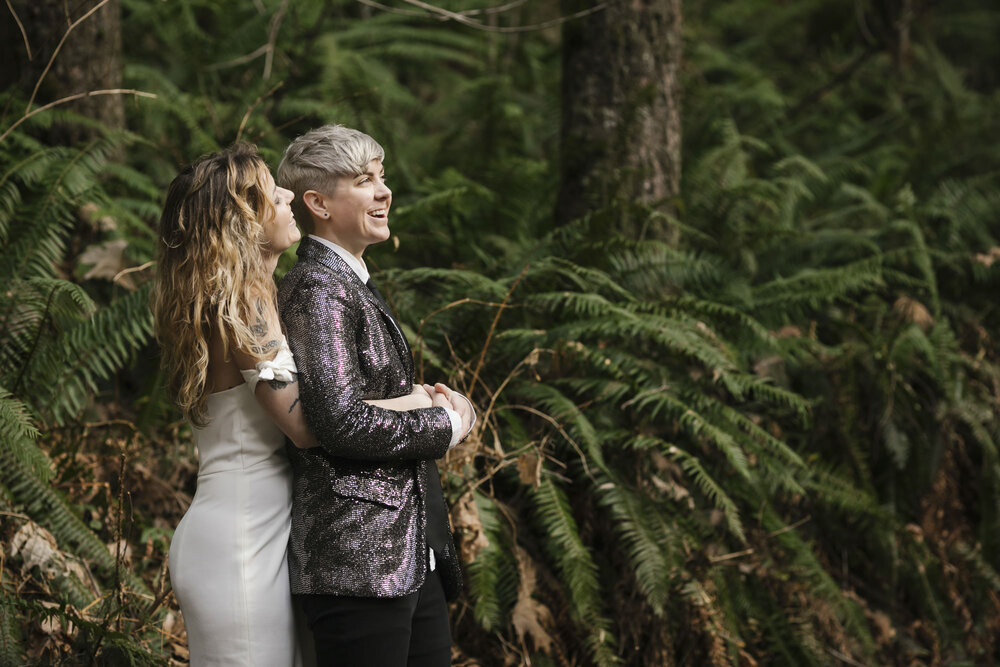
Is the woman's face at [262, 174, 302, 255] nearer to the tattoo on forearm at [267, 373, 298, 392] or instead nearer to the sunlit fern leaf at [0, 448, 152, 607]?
the tattoo on forearm at [267, 373, 298, 392]

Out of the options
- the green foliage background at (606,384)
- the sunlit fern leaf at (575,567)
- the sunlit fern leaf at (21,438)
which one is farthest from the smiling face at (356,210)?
the sunlit fern leaf at (575,567)

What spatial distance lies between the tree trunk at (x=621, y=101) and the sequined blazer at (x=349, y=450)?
236 centimetres

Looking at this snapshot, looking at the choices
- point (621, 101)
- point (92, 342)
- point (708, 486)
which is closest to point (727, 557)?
point (708, 486)

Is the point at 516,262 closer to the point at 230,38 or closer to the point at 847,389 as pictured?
the point at 847,389

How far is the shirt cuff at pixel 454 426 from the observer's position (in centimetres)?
183

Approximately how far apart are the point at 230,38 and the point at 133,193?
6.55ft

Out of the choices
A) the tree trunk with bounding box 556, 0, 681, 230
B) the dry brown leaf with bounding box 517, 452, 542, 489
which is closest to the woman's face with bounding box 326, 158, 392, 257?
the dry brown leaf with bounding box 517, 452, 542, 489

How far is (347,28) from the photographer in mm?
7055

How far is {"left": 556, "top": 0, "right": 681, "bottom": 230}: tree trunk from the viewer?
403 centimetres

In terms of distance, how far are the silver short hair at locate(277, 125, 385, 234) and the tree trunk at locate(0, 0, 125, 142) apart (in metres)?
2.72

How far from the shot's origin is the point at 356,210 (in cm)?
183

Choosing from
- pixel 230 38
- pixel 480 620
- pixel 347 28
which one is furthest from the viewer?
pixel 347 28

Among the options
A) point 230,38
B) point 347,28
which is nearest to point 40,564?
point 230,38

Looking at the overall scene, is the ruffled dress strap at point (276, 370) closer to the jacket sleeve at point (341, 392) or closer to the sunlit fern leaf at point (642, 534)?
the jacket sleeve at point (341, 392)
